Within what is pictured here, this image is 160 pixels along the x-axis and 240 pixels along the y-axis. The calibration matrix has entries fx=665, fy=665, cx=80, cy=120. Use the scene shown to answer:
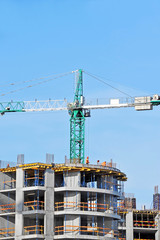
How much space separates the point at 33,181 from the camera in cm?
11088

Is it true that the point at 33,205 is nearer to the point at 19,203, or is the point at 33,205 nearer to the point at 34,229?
the point at 19,203

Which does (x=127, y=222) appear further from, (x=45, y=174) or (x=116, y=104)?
(x=45, y=174)

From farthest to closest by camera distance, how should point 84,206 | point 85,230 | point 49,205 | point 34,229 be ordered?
1. point 34,229
2. point 84,206
3. point 49,205
4. point 85,230

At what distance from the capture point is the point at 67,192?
10694cm

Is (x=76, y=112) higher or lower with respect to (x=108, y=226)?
higher

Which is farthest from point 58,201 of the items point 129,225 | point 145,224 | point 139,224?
point 145,224

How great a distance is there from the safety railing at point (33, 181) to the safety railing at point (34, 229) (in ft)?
22.5

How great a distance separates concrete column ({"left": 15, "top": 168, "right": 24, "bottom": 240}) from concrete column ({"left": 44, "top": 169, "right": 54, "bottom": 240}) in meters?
3.98

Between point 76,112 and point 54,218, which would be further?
point 76,112

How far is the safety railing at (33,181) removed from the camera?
107m

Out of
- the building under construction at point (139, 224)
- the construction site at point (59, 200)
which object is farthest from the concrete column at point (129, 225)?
the construction site at point (59, 200)

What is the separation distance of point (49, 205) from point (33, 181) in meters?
7.00

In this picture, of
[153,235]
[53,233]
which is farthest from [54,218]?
[153,235]

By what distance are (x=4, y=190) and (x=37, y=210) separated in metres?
8.58
